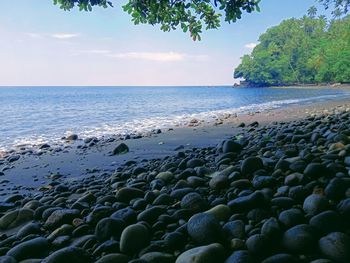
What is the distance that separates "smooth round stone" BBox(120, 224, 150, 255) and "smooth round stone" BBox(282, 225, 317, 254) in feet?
3.59

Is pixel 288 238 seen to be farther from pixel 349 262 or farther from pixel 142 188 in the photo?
pixel 142 188

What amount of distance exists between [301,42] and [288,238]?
317 feet

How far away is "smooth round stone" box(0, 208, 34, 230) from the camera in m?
3.83

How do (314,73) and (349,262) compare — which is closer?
(349,262)

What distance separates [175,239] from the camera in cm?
261

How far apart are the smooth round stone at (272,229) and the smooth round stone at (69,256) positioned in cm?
135

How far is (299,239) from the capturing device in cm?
225

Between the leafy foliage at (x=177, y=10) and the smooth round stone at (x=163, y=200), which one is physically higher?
the leafy foliage at (x=177, y=10)

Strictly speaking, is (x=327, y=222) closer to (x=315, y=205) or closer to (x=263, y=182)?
(x=315, y=205)

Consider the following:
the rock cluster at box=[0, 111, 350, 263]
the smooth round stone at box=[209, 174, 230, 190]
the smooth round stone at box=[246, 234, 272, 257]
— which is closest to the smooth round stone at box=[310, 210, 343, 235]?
the rock cluster at box=[0, 111, 350, 263]

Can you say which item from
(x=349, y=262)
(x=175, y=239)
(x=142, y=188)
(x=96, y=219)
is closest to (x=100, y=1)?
(x=142, y=188)

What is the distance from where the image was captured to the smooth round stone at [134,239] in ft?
8.57

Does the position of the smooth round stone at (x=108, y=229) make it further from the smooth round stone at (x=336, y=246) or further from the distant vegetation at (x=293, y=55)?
the distant vegetation at (x=293, y=55)

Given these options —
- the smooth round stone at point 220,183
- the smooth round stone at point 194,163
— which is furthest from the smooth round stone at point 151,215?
the smooth round stone at point 194,163
